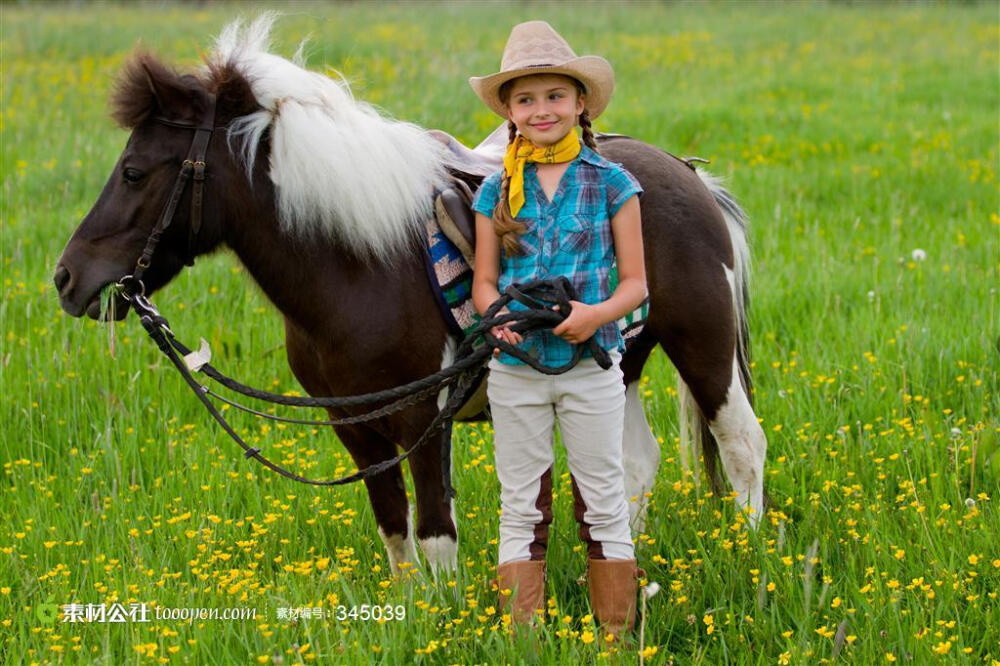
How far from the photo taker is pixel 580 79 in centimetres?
276

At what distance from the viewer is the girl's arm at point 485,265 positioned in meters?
2.80

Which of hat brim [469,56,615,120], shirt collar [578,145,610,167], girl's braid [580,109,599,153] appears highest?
hat brim [469,56,615,120]

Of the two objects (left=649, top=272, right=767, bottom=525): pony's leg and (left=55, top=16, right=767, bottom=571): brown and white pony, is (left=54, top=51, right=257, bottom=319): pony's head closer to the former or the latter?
(left=55, top=16, right=767, bottom=571): brown and white pony

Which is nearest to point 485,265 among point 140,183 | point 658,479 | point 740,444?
point 140,183

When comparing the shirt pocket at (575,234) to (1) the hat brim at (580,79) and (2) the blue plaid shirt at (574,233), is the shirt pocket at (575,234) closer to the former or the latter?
(2) the blue plaid shirt at (574,233)

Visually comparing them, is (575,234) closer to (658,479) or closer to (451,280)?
(451,280)

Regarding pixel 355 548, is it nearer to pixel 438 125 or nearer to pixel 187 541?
pixel 187 541

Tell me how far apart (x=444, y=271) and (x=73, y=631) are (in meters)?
1.53

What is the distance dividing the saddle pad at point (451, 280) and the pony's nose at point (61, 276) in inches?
40.1

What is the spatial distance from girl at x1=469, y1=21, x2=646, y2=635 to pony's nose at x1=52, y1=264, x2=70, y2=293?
1.16 m

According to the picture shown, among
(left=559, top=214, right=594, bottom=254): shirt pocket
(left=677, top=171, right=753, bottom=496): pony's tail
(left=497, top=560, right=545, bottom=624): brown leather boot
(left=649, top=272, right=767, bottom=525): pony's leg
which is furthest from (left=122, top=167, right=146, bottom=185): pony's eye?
(left=677, top=171, right=753, bottom=496): pony's tail

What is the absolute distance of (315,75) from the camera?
3.07 meters

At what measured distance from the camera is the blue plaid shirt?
274cm

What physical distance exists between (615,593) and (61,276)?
179cm
